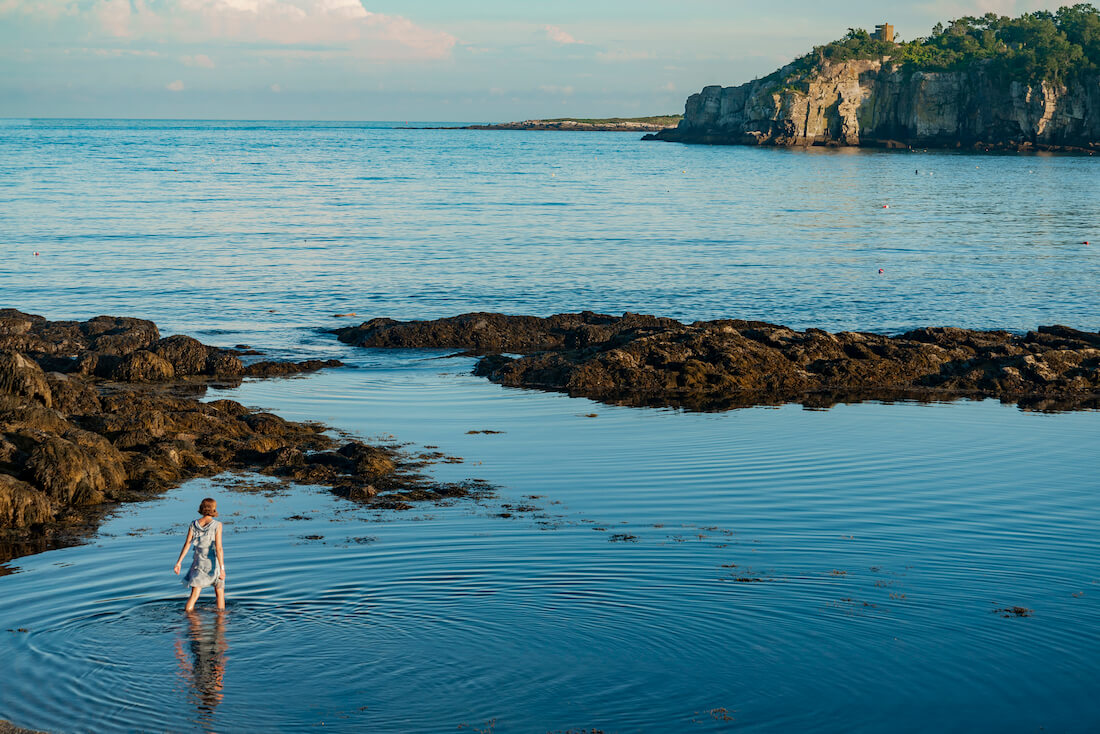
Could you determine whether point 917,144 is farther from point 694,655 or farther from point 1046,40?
point 694,655

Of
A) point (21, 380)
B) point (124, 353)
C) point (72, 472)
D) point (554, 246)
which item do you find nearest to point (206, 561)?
point (72, 472)

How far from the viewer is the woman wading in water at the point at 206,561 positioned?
31.5 ft

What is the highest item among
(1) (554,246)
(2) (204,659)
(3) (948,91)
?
(3) (948,91)

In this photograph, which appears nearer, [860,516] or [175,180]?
[860,516]

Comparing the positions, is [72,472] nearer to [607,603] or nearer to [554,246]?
[607,603]

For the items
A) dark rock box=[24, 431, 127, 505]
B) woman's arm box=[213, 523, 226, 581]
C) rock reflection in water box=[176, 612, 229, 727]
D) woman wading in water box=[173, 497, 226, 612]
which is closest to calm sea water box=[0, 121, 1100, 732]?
rock reflection in water box=[176, 612, 229, 727]

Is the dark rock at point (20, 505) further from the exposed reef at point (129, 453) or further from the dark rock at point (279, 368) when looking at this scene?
the dark rock at point (279, 368)

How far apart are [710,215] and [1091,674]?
169ft

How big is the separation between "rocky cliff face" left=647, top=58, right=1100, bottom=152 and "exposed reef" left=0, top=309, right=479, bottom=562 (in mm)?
148662

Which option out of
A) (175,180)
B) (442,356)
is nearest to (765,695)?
(442,356)

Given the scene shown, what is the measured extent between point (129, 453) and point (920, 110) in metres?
157

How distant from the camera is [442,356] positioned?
77.0 ft

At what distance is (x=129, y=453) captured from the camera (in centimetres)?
1428

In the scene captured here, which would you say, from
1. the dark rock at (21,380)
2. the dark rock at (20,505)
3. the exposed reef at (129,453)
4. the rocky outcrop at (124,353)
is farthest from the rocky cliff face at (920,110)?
the dark rock at (20,505)
